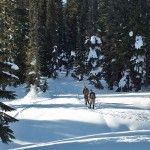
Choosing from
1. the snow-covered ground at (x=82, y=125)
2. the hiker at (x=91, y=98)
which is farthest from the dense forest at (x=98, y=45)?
the hiker at (x=91, y=98)

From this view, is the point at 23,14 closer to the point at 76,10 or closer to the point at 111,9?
the point at 111,9

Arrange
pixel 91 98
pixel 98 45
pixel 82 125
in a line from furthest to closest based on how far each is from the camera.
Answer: pixel 98 45 → pixel 91 98 → pixel 82 125

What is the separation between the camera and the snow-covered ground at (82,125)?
28297 mm

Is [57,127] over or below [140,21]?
below

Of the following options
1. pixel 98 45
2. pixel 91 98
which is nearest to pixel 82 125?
pixel 91 98

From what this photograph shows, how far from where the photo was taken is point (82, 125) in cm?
3709

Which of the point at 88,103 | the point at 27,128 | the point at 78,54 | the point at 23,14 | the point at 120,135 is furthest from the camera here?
the point at 78,54

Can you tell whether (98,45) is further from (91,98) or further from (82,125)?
(82,125)

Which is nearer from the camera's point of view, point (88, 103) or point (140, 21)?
point (88, 103)

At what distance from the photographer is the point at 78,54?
74.2m

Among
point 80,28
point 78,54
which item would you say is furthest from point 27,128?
point 80,28

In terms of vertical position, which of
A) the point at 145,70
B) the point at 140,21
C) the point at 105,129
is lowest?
the point at 105,129

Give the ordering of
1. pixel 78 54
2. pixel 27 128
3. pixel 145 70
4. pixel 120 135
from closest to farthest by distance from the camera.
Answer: pixel 120 135, pixel 27 128, pixel 145 70, pixel 78 54

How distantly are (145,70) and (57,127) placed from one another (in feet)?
91.8
